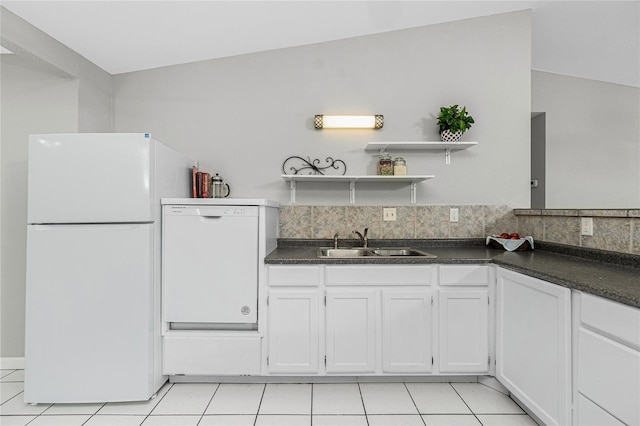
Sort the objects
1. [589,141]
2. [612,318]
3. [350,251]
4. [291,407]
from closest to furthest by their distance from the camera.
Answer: [612,318] → [291,407] → [350,251] → [589,141]

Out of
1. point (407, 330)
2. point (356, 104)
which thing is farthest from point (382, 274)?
point (356, 104)

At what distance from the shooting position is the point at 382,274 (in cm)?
212

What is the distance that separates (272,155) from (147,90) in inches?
44.9

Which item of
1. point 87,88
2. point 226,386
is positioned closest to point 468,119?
point 226,386

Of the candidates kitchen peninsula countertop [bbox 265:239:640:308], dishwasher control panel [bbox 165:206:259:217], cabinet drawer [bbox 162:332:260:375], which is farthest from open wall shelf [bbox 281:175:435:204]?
cabinet drawer [bbox 162:332:260:375]

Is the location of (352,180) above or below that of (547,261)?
above

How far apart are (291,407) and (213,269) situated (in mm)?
912

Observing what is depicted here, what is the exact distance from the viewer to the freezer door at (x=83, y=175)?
1945 millimetres

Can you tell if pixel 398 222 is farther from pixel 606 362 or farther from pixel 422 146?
pixel 606 362

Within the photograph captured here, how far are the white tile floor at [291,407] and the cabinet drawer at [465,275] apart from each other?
2.18ft

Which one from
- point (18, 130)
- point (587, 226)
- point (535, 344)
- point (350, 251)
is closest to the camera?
point (535, 344)

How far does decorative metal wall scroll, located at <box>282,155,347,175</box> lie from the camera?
2.77 meters

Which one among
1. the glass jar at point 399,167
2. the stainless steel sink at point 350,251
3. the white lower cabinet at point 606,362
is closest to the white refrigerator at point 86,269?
the stainless steel sink at point 350,251

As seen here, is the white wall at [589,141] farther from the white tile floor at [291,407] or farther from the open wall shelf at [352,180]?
the white tile floor at [291,407]
